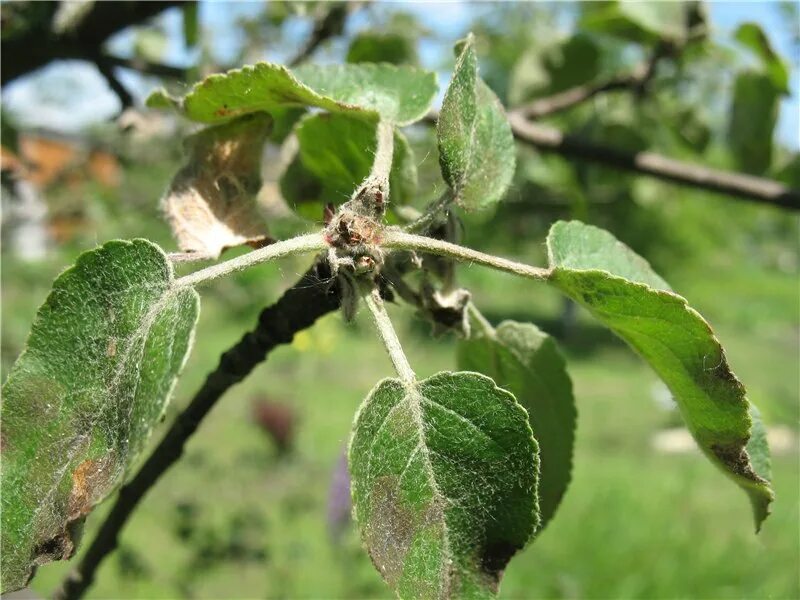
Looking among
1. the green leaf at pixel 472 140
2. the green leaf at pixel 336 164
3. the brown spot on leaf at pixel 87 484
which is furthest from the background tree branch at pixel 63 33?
the brown spot on leaf at pixel 87 484

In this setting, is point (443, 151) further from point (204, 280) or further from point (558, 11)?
point (558, 11)

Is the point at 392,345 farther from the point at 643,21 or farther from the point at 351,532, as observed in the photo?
the point at 351,532

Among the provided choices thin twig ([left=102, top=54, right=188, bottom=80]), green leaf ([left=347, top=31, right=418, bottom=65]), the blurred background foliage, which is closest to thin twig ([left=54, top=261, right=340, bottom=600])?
the blurred background foliage

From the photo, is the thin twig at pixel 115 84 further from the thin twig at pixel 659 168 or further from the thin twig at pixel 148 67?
the thin twig at pixel 659 168

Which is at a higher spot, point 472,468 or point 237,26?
point 472,468

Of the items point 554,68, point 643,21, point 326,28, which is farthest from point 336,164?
point 554,68

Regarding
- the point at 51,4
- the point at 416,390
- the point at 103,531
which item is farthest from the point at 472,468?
the point at 51,4
